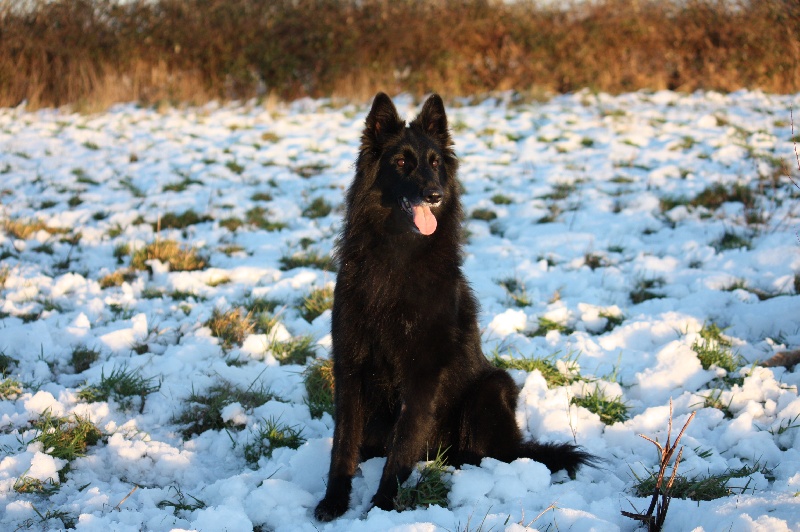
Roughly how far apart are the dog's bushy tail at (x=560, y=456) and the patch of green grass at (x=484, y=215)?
4.36 m

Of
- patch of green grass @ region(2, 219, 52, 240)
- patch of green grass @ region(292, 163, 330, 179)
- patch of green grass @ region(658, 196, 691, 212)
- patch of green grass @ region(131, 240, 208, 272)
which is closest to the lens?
patch of green grass @ region(131, 240, 208, 272)

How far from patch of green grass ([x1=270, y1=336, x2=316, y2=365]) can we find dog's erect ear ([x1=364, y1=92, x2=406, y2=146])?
1668 mm

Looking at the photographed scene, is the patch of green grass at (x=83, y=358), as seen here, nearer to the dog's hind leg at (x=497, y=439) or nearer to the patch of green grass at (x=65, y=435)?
the patch of green grass at (x=65, y=435)

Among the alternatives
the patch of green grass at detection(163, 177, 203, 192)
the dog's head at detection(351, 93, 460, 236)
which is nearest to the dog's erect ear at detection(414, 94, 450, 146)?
the dog's head at detection(351, 93, 460, 236)

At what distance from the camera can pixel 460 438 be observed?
310 centimetres

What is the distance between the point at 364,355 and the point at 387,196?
2.67 feet

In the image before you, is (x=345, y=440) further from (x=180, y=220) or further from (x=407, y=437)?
(x=180, y=220)

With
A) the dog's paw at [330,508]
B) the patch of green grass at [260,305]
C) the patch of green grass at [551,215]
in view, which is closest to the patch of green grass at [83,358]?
the patch of green grass at [260,305]

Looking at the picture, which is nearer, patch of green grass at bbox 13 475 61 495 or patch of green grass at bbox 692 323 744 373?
patch of green grass at bbox 13 475 61 495

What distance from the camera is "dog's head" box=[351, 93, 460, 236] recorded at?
310 centimetres

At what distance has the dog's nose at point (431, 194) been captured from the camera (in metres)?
3.01

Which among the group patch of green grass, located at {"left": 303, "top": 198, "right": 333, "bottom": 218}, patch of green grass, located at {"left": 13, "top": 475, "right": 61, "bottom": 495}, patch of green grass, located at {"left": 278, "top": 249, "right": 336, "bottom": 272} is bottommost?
patch of green grass, located at {"left": 13, "top": 475, "right": 61, "bottom": 495}

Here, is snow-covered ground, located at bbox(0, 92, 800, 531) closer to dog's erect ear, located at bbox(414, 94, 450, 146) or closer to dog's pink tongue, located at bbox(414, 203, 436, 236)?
dog's pink tongue, located at bbox(414, 203, 436, 236)

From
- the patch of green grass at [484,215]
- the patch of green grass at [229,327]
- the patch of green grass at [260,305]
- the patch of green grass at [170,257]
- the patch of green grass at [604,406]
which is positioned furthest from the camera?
the patch of green grass at [484,215]
